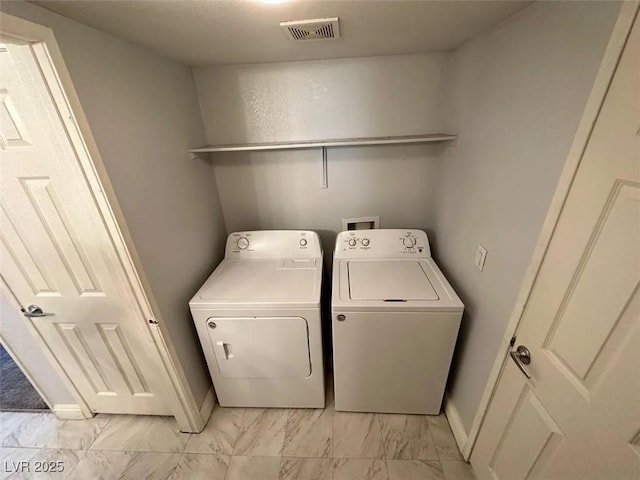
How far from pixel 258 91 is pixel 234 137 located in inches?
13.7

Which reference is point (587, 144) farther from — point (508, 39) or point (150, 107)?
point (150, 107)

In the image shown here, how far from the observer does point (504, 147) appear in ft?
3.80

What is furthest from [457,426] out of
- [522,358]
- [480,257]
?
[480,257]

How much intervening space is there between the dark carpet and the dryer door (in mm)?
1488

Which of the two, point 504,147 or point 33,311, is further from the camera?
point 33,311

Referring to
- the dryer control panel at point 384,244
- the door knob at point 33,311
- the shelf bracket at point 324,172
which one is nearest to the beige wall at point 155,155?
the door knob at point 33,311

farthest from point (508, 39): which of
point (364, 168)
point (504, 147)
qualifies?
point (364, 168)

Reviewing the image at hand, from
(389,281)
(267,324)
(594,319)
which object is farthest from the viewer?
(389,281)

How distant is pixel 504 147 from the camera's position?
3.80 ft

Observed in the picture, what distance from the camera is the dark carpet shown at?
76.8 inches

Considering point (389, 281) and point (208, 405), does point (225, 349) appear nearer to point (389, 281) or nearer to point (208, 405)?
point (208, 405)

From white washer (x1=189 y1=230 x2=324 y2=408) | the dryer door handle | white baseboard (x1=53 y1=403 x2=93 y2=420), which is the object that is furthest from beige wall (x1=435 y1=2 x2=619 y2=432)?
white baseboard (x1=53 y1=403 x2=93 y2=420)

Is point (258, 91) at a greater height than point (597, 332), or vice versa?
point (258, 91)

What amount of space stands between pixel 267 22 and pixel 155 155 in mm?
815
